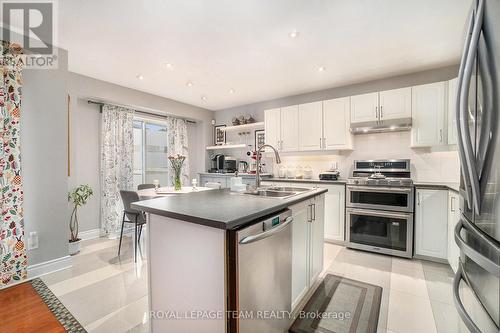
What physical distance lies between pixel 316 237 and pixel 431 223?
1693mm

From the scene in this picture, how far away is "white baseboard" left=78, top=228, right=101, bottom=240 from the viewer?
138 inches

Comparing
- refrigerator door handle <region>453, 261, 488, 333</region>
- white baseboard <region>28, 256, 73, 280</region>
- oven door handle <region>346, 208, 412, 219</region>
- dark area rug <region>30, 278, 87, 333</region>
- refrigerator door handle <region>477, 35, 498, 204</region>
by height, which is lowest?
dark area rug <region>30, 278, 87, 333</region>

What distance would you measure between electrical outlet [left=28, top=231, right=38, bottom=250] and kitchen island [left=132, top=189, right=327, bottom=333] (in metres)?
1.88

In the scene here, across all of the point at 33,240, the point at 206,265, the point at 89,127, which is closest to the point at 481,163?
the point at 206,265

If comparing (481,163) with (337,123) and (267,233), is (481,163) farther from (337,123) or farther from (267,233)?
(337,123)

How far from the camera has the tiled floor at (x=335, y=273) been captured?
173 cm

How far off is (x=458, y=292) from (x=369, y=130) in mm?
2766

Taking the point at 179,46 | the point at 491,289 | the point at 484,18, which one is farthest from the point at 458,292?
the point at 179,46

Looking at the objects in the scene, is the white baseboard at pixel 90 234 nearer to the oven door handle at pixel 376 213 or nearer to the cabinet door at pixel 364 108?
the oven door handle at pixel 376 213

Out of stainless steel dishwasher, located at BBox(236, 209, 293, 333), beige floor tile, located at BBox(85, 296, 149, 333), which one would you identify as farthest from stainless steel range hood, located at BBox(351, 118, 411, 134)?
beige floor tile, located at BBox(85, 296, 149, 333)

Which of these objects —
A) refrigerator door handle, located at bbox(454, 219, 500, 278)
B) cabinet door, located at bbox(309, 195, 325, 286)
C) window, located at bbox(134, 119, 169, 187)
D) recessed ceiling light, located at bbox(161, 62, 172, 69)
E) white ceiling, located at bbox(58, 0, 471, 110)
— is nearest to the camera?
refrigerator door handle, located at bbox(454, 219, 500, 278)

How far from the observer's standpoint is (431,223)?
8.97 ft

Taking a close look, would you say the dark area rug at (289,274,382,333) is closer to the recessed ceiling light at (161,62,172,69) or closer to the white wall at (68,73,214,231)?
the recessed ceiling light at (161,62,172,69)

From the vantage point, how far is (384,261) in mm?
2820
